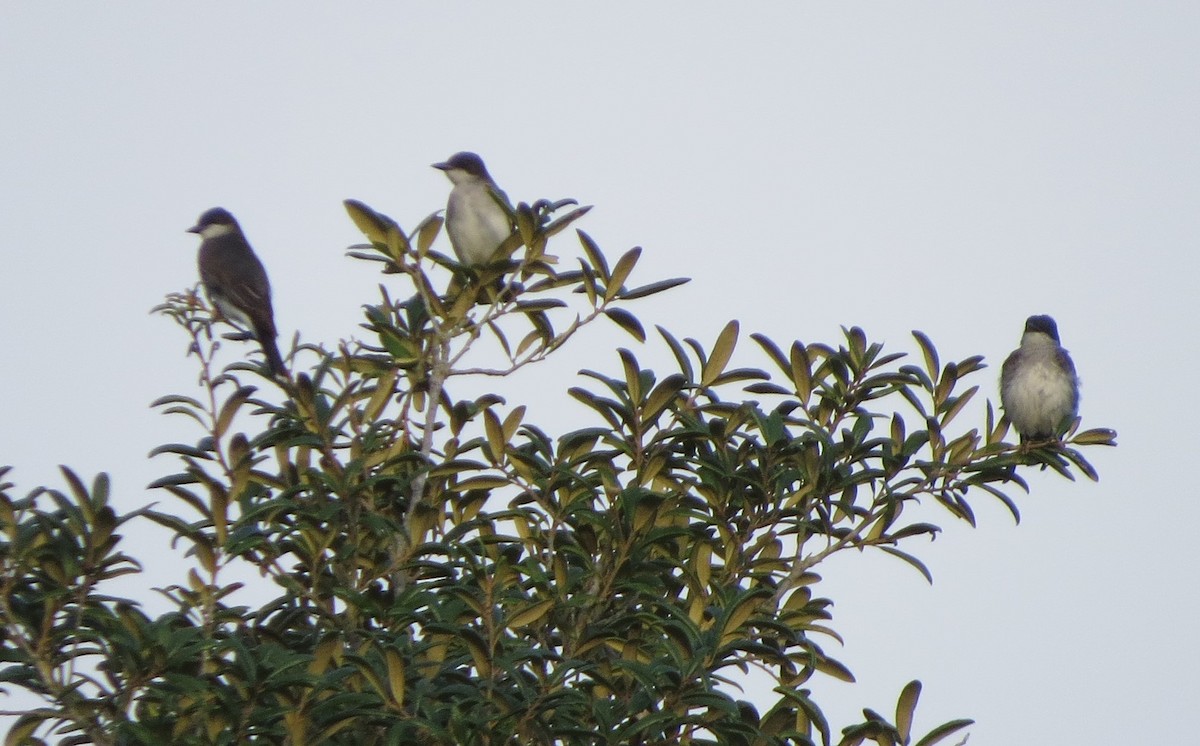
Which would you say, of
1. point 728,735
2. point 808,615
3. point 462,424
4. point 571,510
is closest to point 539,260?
point 462,424

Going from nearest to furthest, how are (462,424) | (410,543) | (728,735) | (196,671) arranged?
(728,735), (196,671), (410,543), (462,424)

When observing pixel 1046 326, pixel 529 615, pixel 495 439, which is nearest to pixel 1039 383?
pixel 1046 326

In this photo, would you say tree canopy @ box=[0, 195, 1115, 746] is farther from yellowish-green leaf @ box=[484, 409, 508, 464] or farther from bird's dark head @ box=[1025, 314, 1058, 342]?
bird's dark head @ box=[1025, 314, 1058, 342]

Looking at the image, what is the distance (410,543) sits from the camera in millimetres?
4098

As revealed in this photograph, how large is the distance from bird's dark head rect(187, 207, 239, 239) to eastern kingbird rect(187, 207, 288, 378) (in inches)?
0.7

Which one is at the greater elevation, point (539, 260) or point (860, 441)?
point (539, 260)

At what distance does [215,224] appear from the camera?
338 inches

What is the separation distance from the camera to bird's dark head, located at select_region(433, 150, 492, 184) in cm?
720

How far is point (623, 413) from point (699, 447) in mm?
269

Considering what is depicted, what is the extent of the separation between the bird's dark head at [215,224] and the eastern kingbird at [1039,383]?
16.1 ft

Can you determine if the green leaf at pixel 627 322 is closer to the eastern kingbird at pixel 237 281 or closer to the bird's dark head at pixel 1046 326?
the eastern kingbird at pixel 237 281

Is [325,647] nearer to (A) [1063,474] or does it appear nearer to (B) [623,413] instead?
(B) [623,413]

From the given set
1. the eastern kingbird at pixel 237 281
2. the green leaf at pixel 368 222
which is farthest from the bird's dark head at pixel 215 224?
the green leaf at pixel 368 222

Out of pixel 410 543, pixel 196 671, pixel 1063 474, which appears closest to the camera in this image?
pixel 196 671
